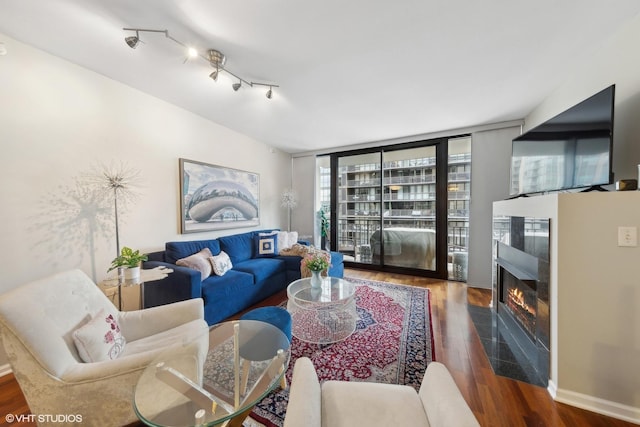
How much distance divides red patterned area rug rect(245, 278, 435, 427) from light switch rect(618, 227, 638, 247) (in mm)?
1452

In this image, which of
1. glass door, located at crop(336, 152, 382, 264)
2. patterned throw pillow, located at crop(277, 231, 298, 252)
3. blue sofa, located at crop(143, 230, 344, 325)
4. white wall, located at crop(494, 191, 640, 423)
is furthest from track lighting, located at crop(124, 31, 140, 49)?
glass door, located at crop(336, 152, 382, 264)

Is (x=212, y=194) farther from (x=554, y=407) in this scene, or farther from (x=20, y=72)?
(x=554, y=407)

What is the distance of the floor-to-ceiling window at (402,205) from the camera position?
371 centimetres

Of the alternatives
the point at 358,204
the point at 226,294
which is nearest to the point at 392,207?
the point at 358,204

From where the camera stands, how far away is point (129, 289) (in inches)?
90.3

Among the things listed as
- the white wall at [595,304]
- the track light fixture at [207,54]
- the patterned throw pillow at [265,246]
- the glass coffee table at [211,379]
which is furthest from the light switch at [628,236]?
the patterned throw pillow at [265,246]

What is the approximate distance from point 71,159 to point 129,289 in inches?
53.3

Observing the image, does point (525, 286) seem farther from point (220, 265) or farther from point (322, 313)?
point (220, 265)

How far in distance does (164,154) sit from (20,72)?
1133 millimetres

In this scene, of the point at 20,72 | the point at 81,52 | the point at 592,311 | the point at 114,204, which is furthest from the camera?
the point at 114,204

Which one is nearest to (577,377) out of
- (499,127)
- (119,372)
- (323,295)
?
(323,295)

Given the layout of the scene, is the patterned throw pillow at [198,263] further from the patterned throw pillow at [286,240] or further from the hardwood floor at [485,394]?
the patterned throw pillow at [286,240]

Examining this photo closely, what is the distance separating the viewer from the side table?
5.97 ft

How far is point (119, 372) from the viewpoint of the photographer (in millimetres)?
991
